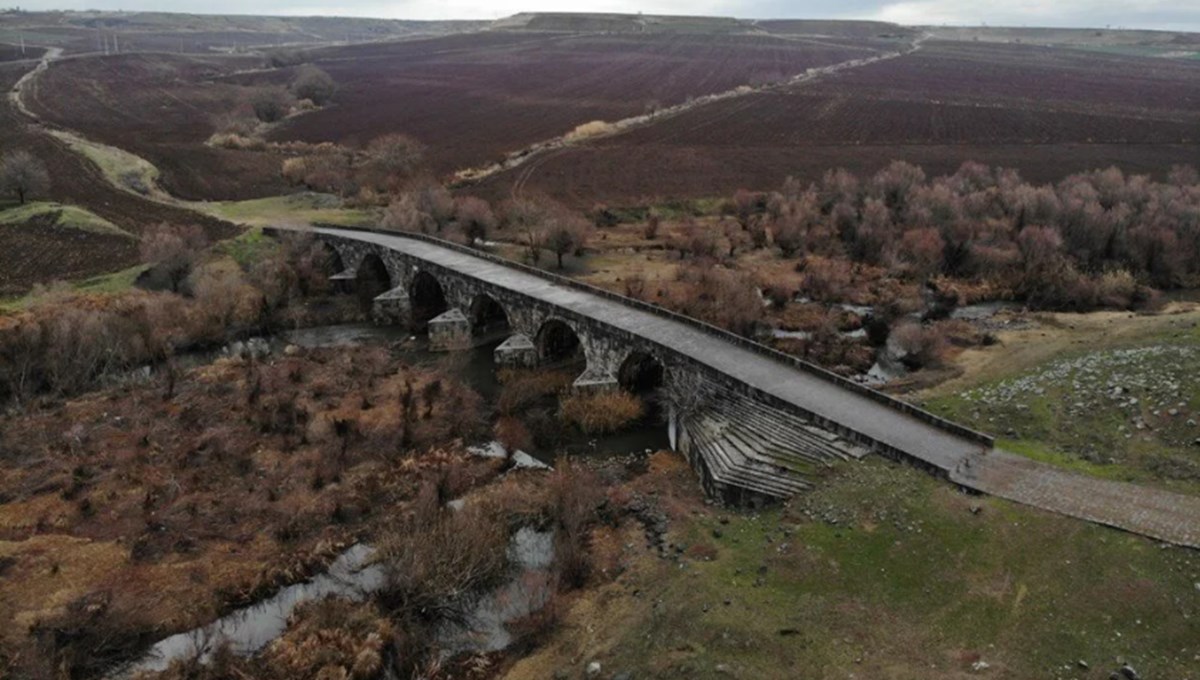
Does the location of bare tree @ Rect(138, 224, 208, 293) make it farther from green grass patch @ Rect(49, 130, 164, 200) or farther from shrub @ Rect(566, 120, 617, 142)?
shrub @ Rect(566, 120, 617, 142)

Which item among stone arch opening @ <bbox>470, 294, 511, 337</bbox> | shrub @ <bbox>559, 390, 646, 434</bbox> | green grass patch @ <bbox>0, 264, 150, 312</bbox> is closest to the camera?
shrub @ <bbox>559, 390, 646, 434</bbox>

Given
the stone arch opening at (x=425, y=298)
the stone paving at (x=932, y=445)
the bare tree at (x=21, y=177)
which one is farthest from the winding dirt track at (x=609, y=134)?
the stone paving at (x=932, y=445)

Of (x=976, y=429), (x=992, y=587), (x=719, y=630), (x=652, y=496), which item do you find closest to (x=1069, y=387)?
(x=976, y=429)

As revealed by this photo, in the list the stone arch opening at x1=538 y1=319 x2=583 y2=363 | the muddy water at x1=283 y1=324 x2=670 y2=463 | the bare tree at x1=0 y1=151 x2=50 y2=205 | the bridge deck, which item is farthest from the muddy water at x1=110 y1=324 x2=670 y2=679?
the bare tree at x1=0 y1=151 x2=50 y2=205

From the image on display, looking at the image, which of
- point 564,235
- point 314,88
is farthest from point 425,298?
point 314,88

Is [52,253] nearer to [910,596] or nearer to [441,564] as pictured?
[441,564]

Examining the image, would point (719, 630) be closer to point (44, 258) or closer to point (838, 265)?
point (838, 265)
